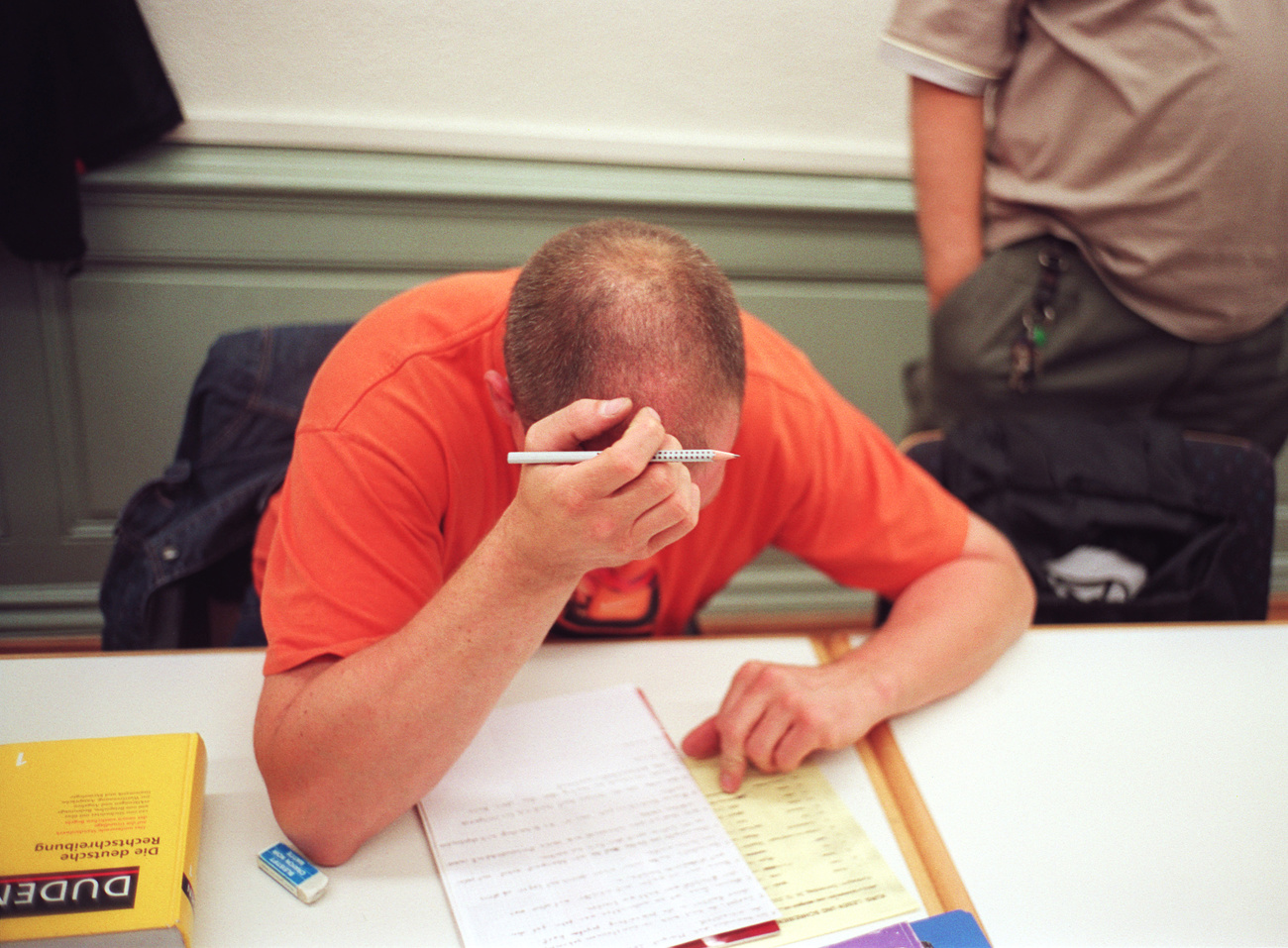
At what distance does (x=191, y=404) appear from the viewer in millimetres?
1093

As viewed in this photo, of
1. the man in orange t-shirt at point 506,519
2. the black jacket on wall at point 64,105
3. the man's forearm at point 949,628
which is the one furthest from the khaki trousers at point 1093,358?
the black jacket on wall at point 64,105

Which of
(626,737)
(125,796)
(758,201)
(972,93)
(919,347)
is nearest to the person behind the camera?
(125,796)

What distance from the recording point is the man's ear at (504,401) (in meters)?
0.83

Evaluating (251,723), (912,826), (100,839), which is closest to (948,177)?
(912,826)

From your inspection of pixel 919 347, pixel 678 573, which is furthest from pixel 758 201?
pixel 678 573

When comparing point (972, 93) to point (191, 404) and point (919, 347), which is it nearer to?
point (919, 347)

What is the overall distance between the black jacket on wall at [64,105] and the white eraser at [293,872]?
128 cm

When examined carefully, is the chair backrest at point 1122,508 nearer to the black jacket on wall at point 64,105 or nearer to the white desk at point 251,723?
the white desk at point 251,723

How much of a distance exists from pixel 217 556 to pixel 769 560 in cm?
141

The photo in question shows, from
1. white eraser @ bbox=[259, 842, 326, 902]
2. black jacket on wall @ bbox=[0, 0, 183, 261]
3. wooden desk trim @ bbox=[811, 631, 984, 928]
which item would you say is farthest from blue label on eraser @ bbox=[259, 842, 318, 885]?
black jacket on wall @ bbox=[0, 0, 183, 261]

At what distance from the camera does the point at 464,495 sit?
926 mm

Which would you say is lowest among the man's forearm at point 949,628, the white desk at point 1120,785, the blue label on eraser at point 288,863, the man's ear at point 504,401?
the white desk at point 1120,785

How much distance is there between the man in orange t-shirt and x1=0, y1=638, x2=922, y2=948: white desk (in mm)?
40

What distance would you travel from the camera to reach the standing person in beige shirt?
1.24m
